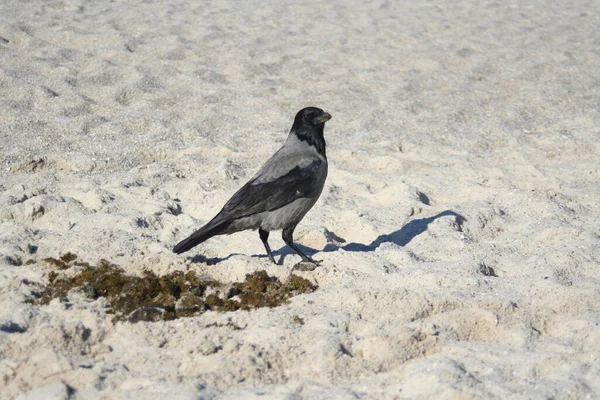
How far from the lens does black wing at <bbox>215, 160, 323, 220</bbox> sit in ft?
14.1

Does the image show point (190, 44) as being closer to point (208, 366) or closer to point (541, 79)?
point (541, 79)

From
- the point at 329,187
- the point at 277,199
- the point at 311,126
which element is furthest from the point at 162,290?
the point at 329,187

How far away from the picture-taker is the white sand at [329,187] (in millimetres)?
3061

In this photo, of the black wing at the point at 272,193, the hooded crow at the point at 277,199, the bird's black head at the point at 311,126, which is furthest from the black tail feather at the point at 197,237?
the bird's black head at the point at 311,126

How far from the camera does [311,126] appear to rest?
4906 mm

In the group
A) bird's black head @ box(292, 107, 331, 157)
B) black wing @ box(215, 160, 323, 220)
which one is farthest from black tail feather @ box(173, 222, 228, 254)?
bird's black head @ box(292, 107, 331, 157)

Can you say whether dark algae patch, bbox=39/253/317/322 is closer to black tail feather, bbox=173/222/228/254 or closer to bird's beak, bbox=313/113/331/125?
black tail feather, bbox=173/222/228/254

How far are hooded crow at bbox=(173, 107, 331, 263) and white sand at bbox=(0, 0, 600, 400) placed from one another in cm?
21

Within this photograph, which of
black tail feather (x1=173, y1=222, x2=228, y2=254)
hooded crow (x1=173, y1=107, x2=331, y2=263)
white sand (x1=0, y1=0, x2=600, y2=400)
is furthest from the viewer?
hooded crow (x1=173, y1=107, x2=331, y2=263)

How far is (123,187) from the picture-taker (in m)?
5.26

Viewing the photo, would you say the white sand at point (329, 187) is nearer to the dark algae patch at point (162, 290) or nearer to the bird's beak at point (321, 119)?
the dark algae patch at point (162, 290)

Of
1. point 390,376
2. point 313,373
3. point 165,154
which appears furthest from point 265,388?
point 165,154

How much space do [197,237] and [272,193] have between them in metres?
0.61

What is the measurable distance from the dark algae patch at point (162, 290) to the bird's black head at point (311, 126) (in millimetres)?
1220
